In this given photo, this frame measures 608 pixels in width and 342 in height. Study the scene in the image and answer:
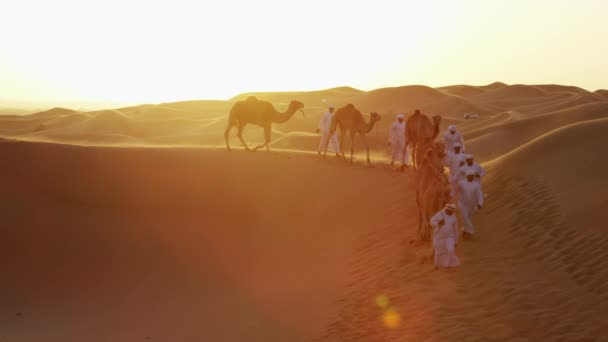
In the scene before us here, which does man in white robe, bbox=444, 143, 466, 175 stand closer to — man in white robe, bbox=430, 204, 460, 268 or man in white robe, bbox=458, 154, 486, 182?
man in white robe, bbox=458, 154, 486, 182

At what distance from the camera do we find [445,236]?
9.28 metres

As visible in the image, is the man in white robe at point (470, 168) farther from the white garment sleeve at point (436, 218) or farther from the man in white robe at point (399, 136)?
the man in white robe at point (399, 136)

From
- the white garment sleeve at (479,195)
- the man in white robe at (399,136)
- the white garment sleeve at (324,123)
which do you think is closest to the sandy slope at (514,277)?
the white garment sleeve at (479,195)

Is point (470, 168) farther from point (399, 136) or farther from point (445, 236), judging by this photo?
point (399, 136)

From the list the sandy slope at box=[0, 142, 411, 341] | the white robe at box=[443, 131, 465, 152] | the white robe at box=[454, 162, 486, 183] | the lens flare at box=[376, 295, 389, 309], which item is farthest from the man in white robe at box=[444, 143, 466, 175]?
the lens flare at box=[376, 295, 389, 309]

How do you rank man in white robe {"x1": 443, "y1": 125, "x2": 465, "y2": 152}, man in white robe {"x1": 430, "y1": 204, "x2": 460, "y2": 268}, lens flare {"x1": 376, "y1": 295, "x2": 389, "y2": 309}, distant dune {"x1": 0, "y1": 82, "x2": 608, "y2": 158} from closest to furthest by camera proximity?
lens flare {"x1": 376, "y1": 295, "x2": 389, "y2": 309}, man in white robe {"x1": 430, "y1": 204, "x2": 460, "y2": 268}, man in white robe {"x1": 443, "y1": 125, "x2": 465, "y2": 152}, distant dune {"x1": 0, "y1": 82, "x2": 608, "y2": 158}

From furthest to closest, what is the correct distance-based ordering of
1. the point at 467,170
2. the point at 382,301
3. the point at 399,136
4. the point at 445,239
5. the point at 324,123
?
the point at 324,123 → the point at 399,136 → the point at 467,170 → the point at 445,239 → the point at 382,301

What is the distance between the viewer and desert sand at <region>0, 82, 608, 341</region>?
27.2 ft

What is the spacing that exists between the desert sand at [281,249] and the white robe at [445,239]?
220 millimetres

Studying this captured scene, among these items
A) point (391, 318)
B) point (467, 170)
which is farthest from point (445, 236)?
point (467, 170)

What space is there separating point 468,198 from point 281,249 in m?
4.28

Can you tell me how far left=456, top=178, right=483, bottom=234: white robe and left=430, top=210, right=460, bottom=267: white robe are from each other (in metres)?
1.27

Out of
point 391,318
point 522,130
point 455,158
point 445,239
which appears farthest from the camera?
point 522,130

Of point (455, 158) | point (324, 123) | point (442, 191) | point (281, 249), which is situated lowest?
point (281, 249)
